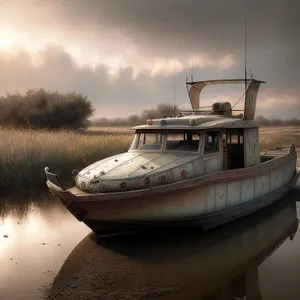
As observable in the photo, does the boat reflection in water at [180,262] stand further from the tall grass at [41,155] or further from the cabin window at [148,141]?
the tall grass at [41,155]

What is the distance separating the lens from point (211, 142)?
841 cm

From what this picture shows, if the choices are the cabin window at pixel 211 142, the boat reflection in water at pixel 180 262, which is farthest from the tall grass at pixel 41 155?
the cabin window at pixel 211 142

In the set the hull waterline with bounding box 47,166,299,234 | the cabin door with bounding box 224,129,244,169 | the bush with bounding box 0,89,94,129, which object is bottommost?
the hull waterline with bounding box 47,166,299,234

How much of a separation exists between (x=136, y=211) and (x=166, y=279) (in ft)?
4.90

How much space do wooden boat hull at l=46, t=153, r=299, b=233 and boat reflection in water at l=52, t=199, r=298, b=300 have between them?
372 millimetres

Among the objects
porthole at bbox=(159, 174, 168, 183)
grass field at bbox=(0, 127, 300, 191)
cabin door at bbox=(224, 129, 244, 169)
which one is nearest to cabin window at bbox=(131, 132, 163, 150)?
porthole at bbox=(159, 174, 168, 183)

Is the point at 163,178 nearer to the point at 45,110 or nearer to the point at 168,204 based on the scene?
the point at 168,204

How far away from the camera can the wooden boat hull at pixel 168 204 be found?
6.69 meters

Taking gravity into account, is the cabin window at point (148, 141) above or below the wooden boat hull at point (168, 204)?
above

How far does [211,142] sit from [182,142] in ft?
2.24

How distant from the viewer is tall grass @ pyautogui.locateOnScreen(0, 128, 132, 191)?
485 inches

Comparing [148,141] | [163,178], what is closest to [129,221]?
[163,178]

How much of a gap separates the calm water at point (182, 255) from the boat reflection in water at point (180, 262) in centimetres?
2

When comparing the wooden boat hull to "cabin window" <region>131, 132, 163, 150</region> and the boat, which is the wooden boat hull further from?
"cabin window" <region>131, 132, 163, 150</region>
